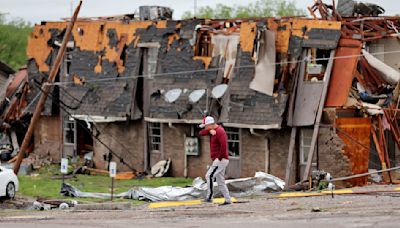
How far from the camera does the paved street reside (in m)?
18.6

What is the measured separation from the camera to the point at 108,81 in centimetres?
3953

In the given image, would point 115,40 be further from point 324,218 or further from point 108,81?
point 324,218

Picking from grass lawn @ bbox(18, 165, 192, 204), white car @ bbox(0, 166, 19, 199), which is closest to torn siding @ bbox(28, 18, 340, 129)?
grass lawn @ bbox(18, 165, 192, 204)

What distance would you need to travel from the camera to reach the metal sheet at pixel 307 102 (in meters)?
32.5

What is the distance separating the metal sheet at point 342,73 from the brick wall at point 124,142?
364 inches

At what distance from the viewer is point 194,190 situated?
2977 centimetres

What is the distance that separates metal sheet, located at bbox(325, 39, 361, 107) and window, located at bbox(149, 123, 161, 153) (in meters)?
8.28

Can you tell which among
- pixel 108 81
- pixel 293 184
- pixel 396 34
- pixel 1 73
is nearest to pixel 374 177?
Answer: pixel 293 184

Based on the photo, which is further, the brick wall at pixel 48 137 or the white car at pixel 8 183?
the brick wall at pixel 48 137

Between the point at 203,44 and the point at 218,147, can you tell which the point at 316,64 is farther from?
the point at 218,147

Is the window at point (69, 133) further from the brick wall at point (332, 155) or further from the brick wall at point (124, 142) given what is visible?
the brick wall at point (332, 155)

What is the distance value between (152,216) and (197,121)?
14861mm

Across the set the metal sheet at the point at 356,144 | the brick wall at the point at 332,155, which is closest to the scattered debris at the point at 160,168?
the brick wall at the point at 332,155

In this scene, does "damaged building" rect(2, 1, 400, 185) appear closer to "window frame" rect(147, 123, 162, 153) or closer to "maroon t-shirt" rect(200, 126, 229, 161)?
"window frame" rect(147, 123, 162, 153)
